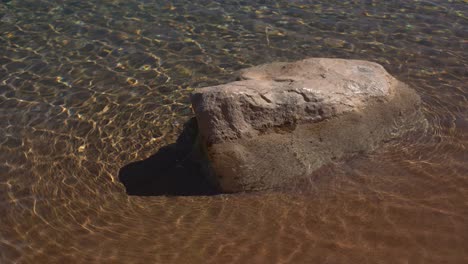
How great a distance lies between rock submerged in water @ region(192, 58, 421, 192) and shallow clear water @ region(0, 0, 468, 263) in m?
0.22

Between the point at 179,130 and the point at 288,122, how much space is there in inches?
66.2

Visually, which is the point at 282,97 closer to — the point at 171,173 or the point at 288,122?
the point at 288,122

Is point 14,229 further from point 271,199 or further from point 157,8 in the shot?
point 157,8

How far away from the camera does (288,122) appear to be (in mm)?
5254

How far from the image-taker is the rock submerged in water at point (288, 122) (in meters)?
5.07

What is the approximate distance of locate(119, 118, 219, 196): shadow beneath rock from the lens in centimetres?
533

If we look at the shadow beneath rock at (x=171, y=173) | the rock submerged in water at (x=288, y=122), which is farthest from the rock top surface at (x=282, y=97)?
the shadow beneath rock at (x=171, y=173)

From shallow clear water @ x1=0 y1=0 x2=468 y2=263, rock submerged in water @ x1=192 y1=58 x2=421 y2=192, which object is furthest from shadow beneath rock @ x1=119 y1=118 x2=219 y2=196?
rock submerged in water @ x1=192 y1=58 x2=421 y2=192

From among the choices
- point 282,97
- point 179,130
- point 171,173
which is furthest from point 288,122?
point 179,130

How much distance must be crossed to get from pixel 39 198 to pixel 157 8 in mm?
5462

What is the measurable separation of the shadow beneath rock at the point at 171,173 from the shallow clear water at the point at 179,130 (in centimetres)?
15

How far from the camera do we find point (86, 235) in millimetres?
4641

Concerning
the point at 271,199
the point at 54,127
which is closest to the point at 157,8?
the point at 54,127

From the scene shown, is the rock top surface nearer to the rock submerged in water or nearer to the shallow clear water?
the rock submerged in water
